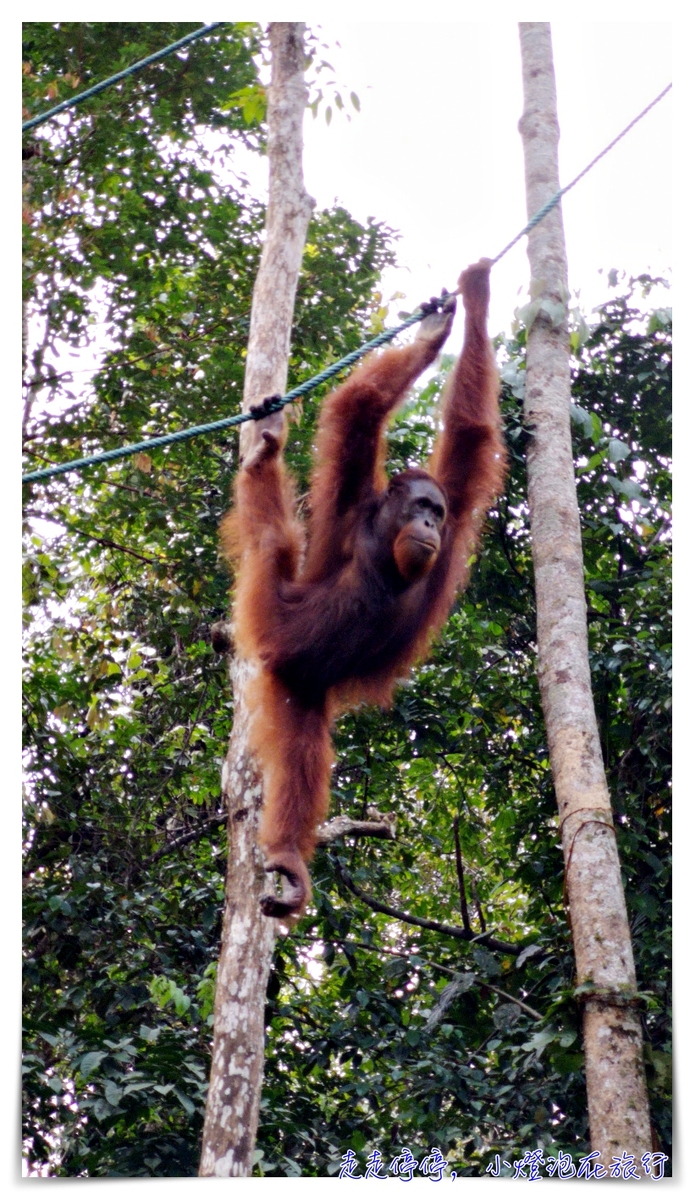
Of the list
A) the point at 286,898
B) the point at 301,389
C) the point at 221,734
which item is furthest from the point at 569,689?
the point at 221,734

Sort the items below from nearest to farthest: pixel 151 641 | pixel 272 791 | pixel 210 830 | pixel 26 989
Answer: pixel 272 791
pixel 26 989
pixel 210 830
pixel 151 641

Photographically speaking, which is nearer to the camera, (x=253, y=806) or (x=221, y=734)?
(x=253, y=806)

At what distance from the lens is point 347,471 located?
12.2 feet

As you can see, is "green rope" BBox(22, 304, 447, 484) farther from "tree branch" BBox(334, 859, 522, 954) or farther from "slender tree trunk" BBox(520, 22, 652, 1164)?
"tree branch" BBox(334, 859, 522, 954)

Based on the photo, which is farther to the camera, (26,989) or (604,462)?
(604,462)

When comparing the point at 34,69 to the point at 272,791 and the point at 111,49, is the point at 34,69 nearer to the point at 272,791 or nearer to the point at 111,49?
the point at 111,49

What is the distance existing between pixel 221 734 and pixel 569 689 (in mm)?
2936

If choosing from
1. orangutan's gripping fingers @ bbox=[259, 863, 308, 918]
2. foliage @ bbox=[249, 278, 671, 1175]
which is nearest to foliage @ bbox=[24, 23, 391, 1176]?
foliage @ bbox=[249, 278, 671, 1175]

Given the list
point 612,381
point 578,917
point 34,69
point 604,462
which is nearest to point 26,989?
point 578,917

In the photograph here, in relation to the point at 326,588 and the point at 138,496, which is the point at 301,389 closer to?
the point at 326,588

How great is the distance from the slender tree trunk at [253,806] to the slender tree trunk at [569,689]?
84 centimetres

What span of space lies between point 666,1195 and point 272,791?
1624mm

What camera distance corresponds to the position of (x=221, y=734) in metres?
5.82

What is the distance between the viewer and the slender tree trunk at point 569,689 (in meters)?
2.73
